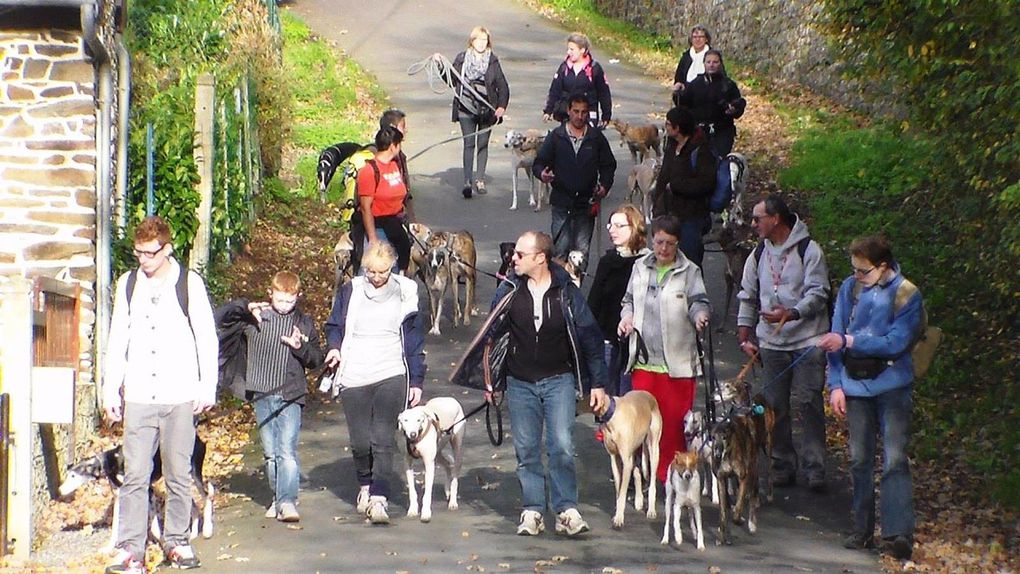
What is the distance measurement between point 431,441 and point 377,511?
0.54 meters

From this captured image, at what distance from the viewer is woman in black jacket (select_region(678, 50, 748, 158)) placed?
54.4 feet

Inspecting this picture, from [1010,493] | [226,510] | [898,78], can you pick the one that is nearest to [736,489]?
[1010,493]

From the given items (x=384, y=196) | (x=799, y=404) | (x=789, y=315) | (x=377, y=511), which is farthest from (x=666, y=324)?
(x=384, y=196)

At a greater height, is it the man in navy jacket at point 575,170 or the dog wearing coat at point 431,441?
the man in navy jacket at point 575,170

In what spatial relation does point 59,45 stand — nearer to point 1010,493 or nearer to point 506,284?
point 506,284

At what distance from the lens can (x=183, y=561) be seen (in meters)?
8.95

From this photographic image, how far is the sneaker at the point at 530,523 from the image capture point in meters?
9.59

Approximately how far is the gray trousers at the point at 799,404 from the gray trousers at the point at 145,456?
12.6ft

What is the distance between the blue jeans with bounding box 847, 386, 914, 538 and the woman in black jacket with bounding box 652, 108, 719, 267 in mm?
3513

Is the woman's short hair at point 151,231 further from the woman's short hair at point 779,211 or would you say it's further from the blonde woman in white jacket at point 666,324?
the woman's short hair at point 779,211

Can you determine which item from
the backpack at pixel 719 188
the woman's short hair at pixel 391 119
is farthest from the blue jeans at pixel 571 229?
→ the woman's short hair at pixel 391 119

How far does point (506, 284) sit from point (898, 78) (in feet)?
19.4

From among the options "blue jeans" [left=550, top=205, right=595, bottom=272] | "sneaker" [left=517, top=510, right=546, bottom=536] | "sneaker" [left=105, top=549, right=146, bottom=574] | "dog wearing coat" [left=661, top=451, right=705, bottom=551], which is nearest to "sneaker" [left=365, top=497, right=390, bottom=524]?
"sneaker" [left=517, top=510, right=546, bottom=536]

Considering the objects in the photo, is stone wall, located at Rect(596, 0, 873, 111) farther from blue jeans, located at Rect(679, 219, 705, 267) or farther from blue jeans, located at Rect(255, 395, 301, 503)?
blue jeans, located at Rect(255, 395, 301, 503)
